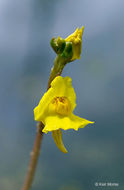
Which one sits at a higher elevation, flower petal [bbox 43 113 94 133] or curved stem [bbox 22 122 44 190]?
flower petal [bbox 43 113 94 133]

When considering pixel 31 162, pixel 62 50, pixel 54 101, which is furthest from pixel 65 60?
pixel 31 162

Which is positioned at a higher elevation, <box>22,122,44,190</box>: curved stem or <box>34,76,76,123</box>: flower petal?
<box>34,76,76,123</box>: flower petal

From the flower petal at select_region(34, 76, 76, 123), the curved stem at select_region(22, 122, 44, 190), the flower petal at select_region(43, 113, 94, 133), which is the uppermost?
the flower petal at select_region(34, 76, 76, 123)

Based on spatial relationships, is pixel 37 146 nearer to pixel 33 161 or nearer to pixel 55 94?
pixel 33 161

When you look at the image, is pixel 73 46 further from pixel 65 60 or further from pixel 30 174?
pixel 30 174

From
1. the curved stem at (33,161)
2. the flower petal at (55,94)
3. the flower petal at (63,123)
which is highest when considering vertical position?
the flower petal at (55,94)

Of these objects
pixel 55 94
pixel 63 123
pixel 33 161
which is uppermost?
pixel 55 94

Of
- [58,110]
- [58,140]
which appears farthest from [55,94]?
[58,140]

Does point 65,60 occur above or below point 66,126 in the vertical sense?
above
